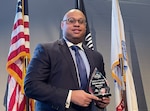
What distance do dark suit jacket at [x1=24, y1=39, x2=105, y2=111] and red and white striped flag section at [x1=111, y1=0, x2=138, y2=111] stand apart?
3.90 ft

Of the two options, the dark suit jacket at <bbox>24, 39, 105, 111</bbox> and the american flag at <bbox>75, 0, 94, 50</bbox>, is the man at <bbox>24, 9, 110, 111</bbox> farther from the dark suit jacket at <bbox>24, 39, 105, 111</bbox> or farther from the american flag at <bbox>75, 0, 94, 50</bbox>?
the american flag at <bbox>75, 0, 94, 50</bbox>

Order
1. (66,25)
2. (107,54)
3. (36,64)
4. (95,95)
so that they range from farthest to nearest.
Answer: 1. (107,54)
2. (66,25)
3. (36,64)
4. (95,95)

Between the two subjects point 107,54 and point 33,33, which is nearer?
point 33,33

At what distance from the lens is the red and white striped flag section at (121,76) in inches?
110

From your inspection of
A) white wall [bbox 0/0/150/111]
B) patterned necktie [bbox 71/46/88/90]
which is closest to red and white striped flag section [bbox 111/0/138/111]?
white wall [bbox 0/0/150/111]

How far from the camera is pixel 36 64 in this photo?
1.62 meters

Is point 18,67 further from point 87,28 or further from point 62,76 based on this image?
point 62,76

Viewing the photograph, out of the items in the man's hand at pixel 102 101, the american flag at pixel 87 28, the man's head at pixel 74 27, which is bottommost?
the man's hand at pixel 102 101

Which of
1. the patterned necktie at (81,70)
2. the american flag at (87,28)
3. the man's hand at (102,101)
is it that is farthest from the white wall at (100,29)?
the man's hand at (102,101)

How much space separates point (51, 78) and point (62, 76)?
73mm

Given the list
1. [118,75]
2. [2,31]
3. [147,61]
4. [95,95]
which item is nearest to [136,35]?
[147,61]

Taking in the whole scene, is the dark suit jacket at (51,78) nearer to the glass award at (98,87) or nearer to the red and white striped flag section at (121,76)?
the glass award at (98,87)

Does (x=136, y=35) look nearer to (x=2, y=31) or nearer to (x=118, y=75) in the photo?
(x=118, y=75)

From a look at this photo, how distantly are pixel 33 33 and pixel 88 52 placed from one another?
1443mm
